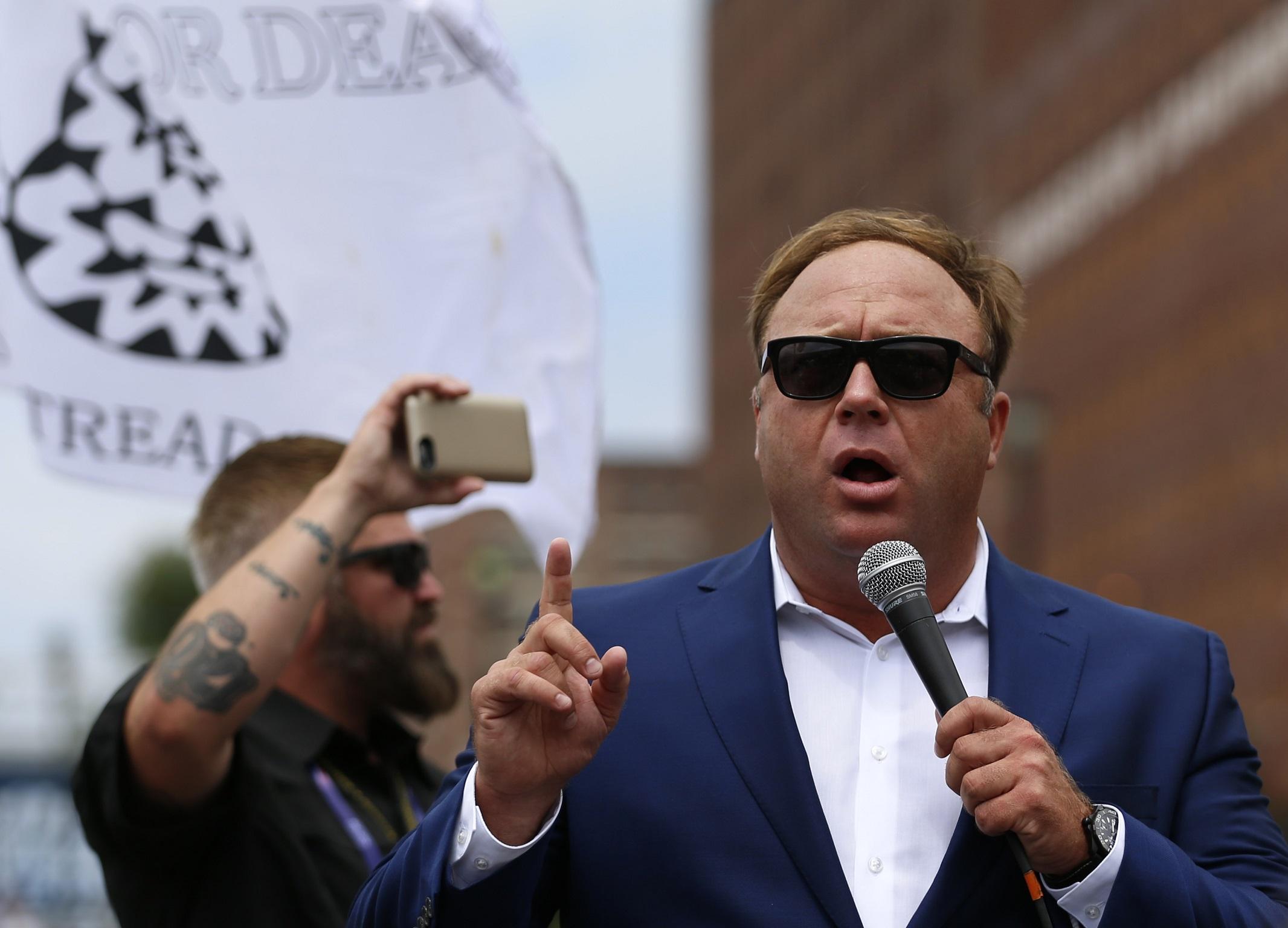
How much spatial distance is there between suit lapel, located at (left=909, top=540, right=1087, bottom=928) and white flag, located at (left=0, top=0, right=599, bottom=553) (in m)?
2.11

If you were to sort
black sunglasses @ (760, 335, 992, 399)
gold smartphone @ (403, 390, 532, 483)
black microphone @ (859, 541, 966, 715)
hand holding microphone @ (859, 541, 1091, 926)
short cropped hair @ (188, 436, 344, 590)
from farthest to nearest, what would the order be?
short cropped hair @ (188, 436, 344, 590)
gold smartphone @ (403, 390, 532, 483)
black sunglasses @ (760, 335, 992, 399)
black microphone @ (859, 541, 966, 715)
hand holding microphone @ (859, 541, 1091, 926)

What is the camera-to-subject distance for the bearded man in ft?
12.9

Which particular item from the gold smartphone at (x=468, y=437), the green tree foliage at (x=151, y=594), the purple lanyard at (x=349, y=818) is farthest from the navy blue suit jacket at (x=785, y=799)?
the green tree foliage at (x=151, y=594)

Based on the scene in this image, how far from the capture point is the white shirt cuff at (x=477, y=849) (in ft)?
9.38

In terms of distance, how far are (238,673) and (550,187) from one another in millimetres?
2170

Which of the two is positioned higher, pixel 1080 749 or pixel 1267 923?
pixel 1080 749

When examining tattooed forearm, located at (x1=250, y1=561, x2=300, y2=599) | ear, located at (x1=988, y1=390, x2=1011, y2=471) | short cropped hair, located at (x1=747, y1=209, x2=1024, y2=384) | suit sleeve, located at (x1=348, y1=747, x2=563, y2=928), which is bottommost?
suit sleeve, located at (x1=348, y1=747, x2=563, y2=928)

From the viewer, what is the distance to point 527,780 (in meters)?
2.81

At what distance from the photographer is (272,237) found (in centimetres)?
536

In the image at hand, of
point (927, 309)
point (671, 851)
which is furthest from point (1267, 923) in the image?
point (927, 309)

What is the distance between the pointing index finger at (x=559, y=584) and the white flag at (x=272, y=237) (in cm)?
224

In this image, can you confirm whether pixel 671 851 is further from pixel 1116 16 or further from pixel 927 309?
pixel 1116 16

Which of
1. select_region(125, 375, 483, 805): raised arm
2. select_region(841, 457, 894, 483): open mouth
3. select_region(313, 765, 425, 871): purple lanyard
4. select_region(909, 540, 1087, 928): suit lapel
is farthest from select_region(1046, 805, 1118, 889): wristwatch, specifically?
select_region(313, 765, 425, 871): purple lanyard

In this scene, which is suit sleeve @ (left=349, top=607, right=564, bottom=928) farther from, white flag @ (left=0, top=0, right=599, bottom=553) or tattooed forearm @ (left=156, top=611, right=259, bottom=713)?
white flag @ (left=0, top=0, right=599, bottom=553)
